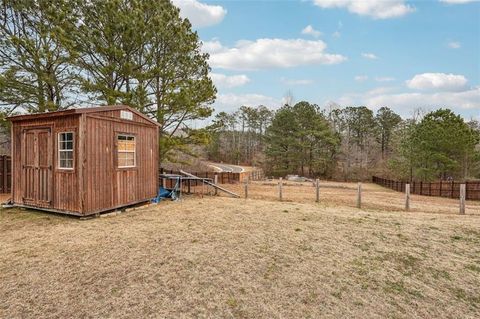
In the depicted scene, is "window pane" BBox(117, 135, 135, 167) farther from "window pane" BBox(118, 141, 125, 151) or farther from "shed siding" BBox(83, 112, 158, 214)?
"shed siding" BBox(83, 112, 158, 214)

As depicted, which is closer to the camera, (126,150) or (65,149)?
(65,149)

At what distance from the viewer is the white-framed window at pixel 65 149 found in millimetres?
7462

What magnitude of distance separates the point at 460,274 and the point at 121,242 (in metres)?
5.85

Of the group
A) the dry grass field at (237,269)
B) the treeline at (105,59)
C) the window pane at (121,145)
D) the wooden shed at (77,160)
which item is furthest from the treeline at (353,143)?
the dry grass field at (237,269)

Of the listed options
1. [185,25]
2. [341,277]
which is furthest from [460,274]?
[185,25]

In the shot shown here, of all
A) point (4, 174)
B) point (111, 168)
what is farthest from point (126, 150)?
point (4, 174)

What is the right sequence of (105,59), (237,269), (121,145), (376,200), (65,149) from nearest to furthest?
(237,269) < (65,149) < (121,145) < (105,59) < (376,200)

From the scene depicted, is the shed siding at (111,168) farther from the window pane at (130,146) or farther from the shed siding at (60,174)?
the shed siding at (60,174)

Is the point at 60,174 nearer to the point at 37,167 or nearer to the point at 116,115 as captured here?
the point at 37,167

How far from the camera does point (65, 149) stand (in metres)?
7.54

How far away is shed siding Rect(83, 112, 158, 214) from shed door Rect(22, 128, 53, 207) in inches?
53.1

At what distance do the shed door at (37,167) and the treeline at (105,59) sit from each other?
4.00 meters

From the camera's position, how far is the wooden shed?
7297 millimetres

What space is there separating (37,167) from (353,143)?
46.8 metres
